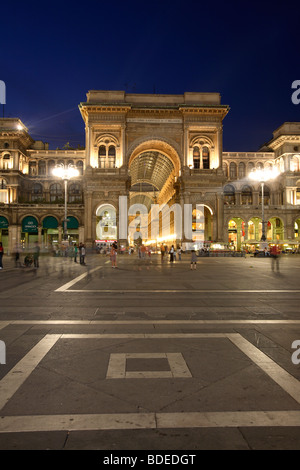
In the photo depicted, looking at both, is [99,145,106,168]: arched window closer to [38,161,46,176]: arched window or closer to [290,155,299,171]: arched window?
[38,161,46,176]: arched window

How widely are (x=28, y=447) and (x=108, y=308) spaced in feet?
20.1

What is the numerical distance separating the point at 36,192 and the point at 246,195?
138 ft

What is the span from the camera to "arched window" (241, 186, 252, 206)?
73.1 meters

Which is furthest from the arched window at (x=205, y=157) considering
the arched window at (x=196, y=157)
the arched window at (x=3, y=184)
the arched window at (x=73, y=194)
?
the arched window at (x=3, y=184)

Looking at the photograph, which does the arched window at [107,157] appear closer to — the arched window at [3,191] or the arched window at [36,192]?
the arched window at [36,192]

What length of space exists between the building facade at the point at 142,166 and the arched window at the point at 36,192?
0.64 feet

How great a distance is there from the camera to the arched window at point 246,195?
73062 mm

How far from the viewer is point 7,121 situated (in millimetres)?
65000

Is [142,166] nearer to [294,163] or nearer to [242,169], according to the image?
[242,169]

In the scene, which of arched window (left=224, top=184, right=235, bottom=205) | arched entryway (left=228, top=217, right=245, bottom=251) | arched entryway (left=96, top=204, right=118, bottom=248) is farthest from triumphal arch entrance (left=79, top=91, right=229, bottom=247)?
arched window (left=224, top=184, right=235, bottom=205)

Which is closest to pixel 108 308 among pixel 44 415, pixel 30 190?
pixel 44 415

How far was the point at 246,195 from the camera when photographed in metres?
73.4

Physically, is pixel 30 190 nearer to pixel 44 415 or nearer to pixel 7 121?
pixel 7 121

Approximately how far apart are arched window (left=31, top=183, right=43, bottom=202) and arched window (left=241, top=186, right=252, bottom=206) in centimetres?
4022
